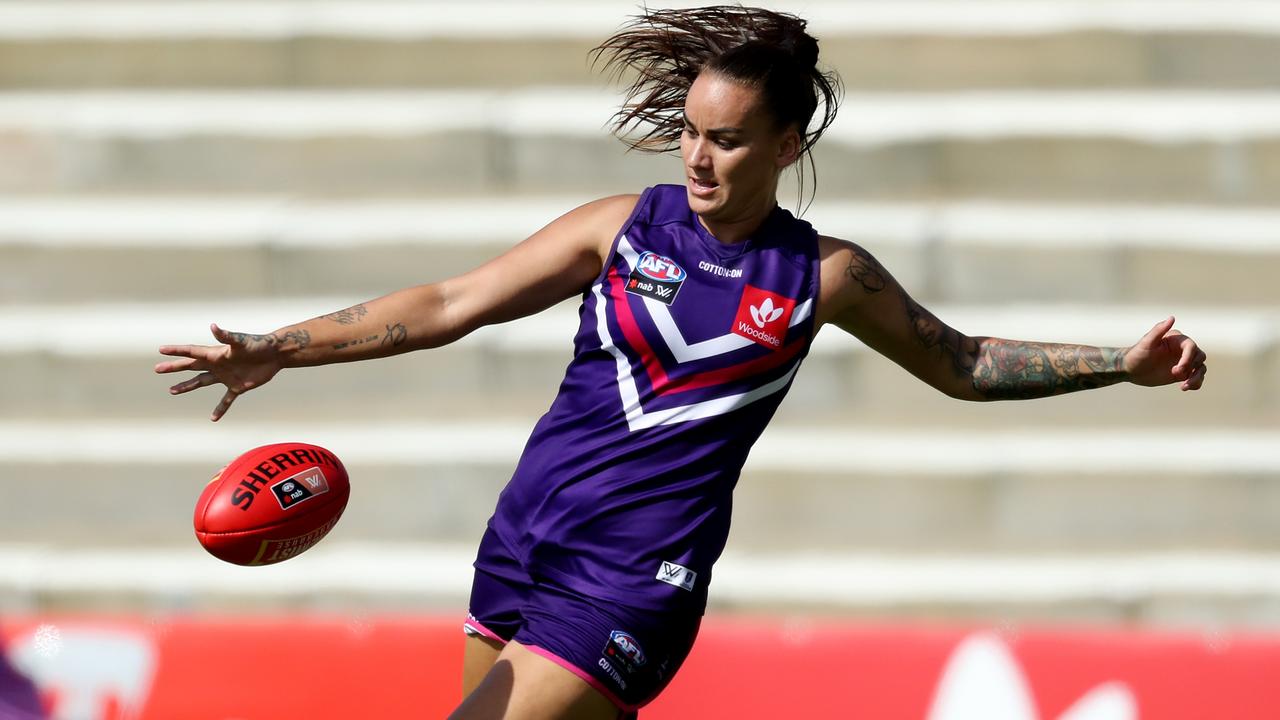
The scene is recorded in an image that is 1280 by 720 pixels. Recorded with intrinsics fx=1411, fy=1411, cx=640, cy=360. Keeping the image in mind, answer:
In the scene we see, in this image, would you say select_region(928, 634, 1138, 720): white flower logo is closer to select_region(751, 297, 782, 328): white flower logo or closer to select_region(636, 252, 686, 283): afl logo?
select_region(751, 297, 782, 328): white flower logo

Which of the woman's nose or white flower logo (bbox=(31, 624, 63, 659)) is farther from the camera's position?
white flower logo (bbox=(31, 624, 63, 659))

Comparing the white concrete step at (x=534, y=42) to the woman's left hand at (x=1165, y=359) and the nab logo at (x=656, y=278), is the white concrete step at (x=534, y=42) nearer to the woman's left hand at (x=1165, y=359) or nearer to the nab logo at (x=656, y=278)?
the woman's left hand at (x=1165, y=359)

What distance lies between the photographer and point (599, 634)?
9.28ft

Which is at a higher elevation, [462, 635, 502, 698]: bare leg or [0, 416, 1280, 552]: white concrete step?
[462, 635, 502, 698]: bare leg

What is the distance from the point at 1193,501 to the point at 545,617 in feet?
12.1

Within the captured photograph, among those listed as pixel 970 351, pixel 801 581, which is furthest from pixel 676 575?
pixel 801 581

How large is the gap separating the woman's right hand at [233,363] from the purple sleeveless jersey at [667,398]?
63cm

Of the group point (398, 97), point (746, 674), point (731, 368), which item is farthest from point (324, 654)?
point (398, 97)

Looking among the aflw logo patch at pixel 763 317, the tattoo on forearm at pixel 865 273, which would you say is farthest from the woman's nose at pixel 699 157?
the tattoo on forearm at pixel 865 273

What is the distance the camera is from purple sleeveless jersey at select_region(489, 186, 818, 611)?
9.45 ft

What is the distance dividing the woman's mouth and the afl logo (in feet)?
0.50

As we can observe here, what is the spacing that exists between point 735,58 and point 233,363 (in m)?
1.18

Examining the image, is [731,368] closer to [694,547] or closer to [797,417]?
[694,547]

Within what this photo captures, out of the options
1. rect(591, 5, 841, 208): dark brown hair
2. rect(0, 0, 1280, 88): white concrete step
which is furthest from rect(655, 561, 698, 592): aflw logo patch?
rect(0, 0, 1280, 88): white concrete step
